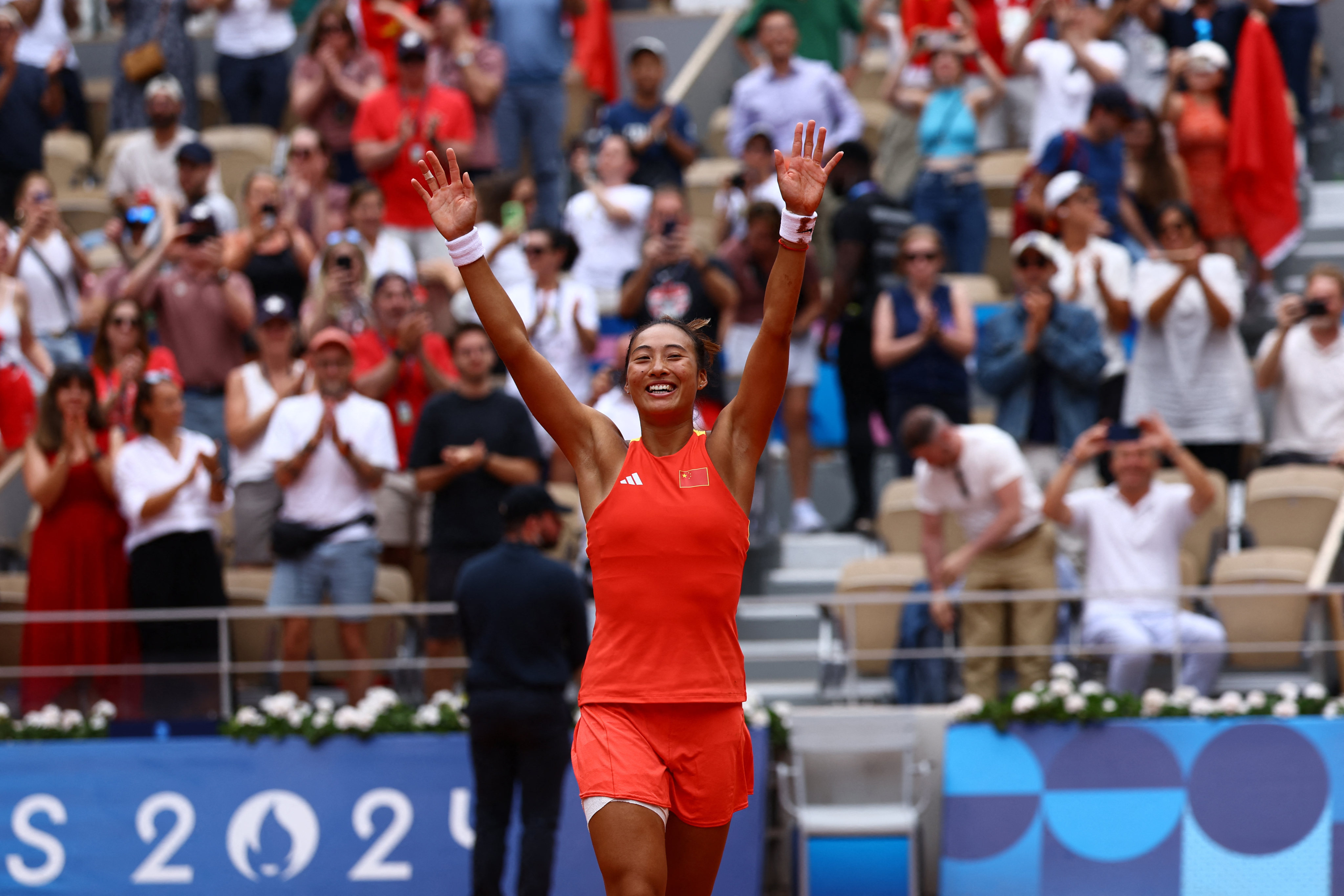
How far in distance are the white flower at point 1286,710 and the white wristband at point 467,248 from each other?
16.5 feet

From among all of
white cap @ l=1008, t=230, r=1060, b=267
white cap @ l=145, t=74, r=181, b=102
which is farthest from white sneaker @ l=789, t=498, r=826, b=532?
white cap @ l=145, t=74, r=181, b=102

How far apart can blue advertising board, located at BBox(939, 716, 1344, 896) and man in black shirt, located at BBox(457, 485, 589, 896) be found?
1.96m

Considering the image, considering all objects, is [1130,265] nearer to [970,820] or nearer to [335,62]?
[970,820]

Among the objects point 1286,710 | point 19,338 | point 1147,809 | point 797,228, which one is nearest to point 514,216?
point 19,338

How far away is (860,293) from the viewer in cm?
1078

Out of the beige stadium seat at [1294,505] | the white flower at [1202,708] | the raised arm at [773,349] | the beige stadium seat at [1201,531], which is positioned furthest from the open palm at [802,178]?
the beige stadium seat at [1294,505]

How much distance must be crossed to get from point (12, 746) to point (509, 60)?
20.1 ft

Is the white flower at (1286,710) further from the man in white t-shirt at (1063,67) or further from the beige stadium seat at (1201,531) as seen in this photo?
the man in white t-shirt at (1063,67)

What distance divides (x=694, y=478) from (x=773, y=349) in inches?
15.9

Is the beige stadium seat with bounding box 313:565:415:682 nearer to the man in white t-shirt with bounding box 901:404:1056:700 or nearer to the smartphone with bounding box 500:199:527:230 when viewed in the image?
the man in white t-shirt with bounding box 901:404:1056:700

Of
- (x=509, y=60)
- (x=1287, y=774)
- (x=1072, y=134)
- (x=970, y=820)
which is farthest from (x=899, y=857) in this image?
(x=509, y=60)

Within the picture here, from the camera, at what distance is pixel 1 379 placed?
1055 centimetres

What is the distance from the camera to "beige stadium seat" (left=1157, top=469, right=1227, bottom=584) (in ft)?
31.1

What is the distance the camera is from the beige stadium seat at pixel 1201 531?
9.48 m
